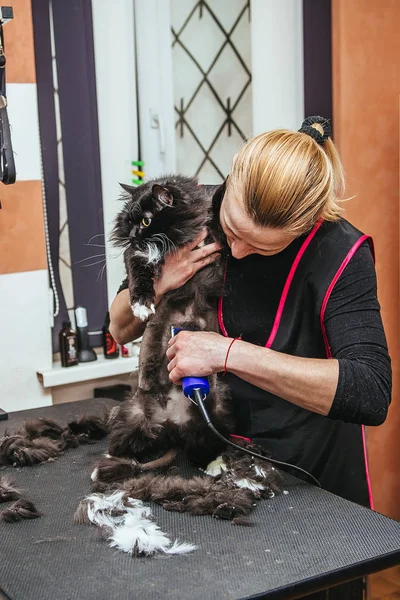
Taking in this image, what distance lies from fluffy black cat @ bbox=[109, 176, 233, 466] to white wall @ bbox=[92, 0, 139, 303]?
0.91 meters

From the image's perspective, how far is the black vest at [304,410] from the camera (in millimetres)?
1394

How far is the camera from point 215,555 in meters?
1.08

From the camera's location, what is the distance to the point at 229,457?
139 centimetres

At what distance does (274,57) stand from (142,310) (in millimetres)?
1464

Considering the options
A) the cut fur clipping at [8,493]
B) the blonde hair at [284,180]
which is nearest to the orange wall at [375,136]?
the blonde hair at [284,180]

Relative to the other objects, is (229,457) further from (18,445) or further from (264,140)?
(264,140)

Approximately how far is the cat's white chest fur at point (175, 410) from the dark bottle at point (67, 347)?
0.93 meters

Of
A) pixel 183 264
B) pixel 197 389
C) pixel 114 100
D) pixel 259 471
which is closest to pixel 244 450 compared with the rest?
pixel 259 471

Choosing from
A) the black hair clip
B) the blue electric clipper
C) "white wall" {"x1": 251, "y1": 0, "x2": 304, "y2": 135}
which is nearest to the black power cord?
the blue electric clipper

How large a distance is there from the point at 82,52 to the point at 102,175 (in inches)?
15.3

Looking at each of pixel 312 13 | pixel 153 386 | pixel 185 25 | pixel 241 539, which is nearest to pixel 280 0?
pixel 312 13

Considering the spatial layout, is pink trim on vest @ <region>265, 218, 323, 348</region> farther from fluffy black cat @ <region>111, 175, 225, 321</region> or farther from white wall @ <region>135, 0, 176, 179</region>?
white wall @ <region>135, 0, 176, 179</region>

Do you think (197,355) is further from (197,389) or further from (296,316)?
(296,316)

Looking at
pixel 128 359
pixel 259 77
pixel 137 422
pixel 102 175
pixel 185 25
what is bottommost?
pixel 128 359
